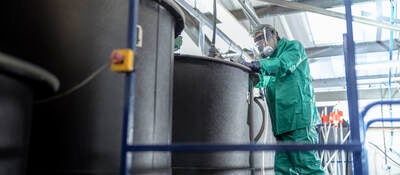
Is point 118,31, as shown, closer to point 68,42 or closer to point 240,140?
point 68,42

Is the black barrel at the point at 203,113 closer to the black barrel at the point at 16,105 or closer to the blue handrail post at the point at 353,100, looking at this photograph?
the blue handrail post at the point at 353,100

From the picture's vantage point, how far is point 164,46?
135 centimetres

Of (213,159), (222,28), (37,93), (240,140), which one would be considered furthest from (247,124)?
(222,28)

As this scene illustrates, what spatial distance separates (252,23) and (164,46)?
1.87 metres

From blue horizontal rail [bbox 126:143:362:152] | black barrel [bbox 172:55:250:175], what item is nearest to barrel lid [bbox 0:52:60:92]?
blue horizontal rail [bbox 126:143:362:152]

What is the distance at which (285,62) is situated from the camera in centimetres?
221

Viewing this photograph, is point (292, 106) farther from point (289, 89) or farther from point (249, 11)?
point (249, 11)

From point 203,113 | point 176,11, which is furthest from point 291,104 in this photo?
point 176,11

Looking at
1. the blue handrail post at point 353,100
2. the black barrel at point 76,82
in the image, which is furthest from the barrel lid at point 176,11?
the blue handrail post at point 353,100

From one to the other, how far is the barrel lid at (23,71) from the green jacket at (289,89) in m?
1.38

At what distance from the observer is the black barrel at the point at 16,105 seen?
0.88 m

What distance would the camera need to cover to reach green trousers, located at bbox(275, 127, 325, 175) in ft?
7.02

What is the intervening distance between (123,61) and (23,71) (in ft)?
0.73

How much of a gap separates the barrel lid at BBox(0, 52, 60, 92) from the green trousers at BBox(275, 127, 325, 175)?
156cm
